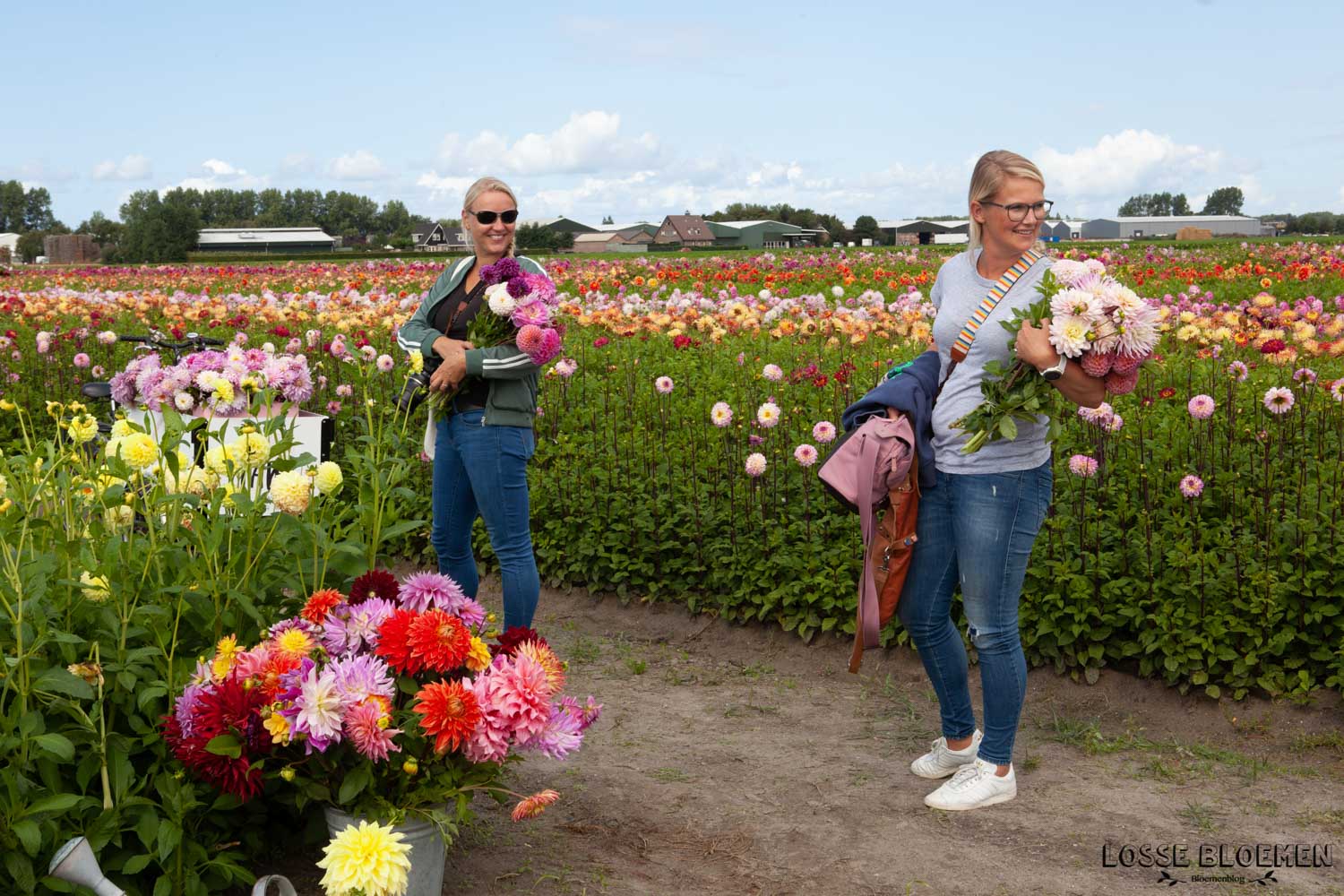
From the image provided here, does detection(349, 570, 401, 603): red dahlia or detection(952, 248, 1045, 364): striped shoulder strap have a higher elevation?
detection(952, 248, 1045, 364): striped shoulder strap

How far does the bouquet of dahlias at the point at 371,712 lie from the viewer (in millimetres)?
3070

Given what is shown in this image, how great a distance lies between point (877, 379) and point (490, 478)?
327cm

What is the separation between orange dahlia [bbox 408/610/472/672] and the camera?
3.19 metres

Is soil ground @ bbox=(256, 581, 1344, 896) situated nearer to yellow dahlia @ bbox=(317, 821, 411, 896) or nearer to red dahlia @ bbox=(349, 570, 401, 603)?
red dahlia @ bbox=(349, 570, 401, 603)

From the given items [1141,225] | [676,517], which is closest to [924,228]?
[1141,225]

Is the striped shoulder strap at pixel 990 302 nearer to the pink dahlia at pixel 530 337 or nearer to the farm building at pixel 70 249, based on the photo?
the pink dahlia at pixel 530 337

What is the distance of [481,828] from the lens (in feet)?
13.1

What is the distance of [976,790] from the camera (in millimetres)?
4207

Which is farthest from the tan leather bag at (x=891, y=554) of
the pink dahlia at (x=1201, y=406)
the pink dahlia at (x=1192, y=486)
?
the pink dahlia at (x=1201, y=406)

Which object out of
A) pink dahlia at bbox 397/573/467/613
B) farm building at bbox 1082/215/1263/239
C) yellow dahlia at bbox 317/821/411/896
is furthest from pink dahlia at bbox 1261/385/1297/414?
farm building at bbox 1082/215/1263/239

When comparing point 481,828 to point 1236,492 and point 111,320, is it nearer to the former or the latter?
point 1236,492

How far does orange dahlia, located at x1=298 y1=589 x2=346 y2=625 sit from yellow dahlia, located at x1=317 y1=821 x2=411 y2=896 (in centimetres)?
74

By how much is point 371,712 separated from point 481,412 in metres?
1.74

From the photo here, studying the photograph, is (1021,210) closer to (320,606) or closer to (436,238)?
(320,606)
